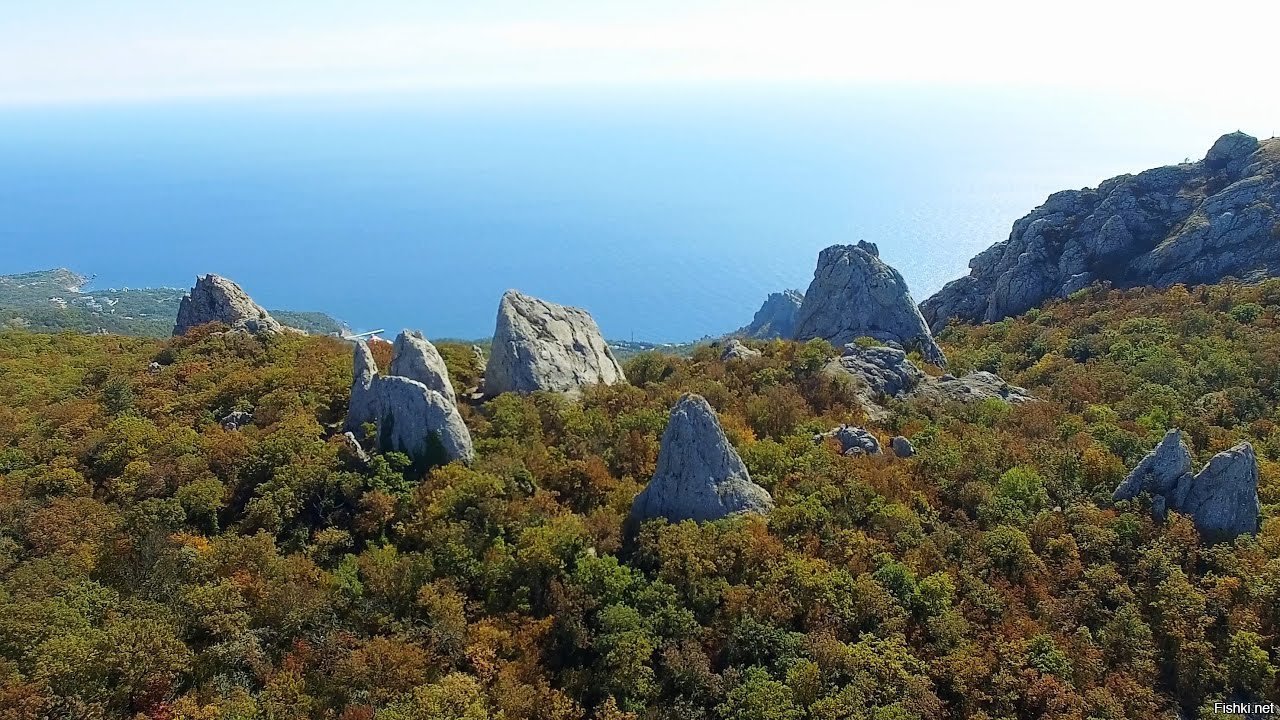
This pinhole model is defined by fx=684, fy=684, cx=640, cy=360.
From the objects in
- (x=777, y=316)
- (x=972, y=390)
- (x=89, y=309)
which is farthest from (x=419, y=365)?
(x=89, y=309)

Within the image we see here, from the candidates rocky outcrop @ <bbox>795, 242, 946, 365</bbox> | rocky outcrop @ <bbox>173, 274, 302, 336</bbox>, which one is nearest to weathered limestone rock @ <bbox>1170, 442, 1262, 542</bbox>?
rocky outcrop @ <bbox>795, 242, 946, 365</bbox>

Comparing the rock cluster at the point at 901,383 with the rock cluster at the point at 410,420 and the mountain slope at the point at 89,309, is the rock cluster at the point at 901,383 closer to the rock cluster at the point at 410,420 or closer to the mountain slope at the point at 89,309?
the rock cluster at the point at 410,420

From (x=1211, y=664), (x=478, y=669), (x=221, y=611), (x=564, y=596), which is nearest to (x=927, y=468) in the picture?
(x=1211, y=664)

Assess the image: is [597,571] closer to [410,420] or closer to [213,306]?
[410,420]

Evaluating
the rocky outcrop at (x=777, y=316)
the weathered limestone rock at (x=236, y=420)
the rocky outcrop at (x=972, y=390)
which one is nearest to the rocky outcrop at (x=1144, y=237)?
the rocky outcrop at (x=972, y=390)

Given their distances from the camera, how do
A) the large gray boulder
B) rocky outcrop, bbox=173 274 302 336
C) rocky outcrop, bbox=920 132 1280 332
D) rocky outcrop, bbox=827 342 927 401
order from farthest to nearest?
rocky outcrop, bbox=920 132 1280 332
rocky outcrop, bbox=173 274 302 336
rocky outcrop, bbox=827 342 927 401
the large gray boulder

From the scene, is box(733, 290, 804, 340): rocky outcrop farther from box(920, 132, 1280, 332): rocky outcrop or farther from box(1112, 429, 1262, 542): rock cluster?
box(1112, 429, 1262, 542): rock cluster
